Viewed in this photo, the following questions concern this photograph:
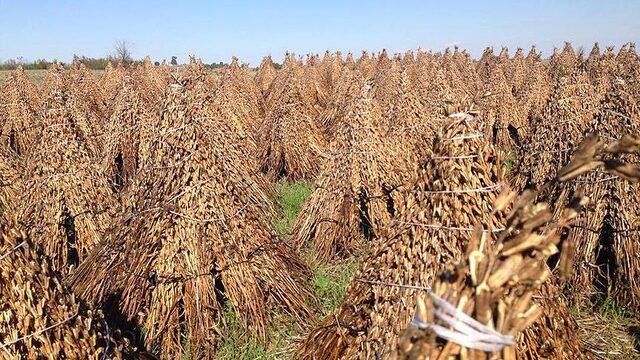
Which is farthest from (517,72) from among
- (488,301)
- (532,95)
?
(488,301)

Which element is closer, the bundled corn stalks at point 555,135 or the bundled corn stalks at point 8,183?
the bundled corn stalks at point 555,135

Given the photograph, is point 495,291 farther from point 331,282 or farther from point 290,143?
point 290,143

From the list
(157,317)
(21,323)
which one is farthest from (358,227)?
(21,323)

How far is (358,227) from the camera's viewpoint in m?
7.29

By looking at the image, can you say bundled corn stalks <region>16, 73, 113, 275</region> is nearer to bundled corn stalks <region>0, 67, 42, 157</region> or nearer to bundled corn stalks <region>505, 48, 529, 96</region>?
bundled corn stalks <region>0, 67, 42, 157</region>

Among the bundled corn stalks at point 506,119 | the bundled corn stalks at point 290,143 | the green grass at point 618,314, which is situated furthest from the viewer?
the bundled corn stalks at point 506,119

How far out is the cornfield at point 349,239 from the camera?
1446 millimetres

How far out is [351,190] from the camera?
7121mm

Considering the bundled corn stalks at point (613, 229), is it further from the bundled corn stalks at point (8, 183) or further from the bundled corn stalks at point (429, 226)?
the bundled corn stalks at point (8, 183)

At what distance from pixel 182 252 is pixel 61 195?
2662 millimetres

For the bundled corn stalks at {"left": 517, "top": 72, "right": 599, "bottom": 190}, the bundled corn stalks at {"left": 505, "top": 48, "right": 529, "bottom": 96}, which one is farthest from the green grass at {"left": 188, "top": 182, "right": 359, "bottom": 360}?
the bundled corn stalks at {"left": 505, "top": 48, "right": 529, "bottom": 96}

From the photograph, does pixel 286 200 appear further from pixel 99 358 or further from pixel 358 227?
pixel 99 358

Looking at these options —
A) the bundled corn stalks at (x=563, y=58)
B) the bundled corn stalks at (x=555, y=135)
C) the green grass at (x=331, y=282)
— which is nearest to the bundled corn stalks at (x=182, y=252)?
the green grass at (x=331, y=282)

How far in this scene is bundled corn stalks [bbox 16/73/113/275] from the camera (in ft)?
20.7
